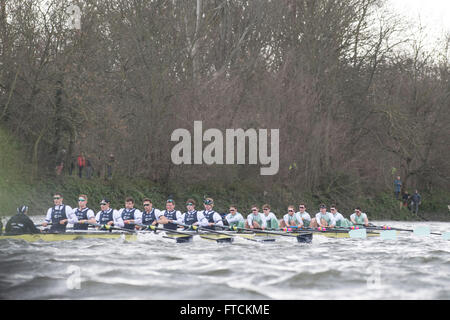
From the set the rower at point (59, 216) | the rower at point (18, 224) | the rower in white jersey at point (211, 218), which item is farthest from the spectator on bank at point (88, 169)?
the rower at point (18, 224)

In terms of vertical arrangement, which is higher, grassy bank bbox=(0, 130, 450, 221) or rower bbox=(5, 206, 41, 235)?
grassy bank bbox=(0, 130, 450, 221)

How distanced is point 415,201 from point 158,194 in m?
14.4

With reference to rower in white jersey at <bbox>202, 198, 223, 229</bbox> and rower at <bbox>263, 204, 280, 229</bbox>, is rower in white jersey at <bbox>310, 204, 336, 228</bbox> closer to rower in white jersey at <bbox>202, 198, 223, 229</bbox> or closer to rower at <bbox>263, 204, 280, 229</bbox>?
rower at <bbox>263, 204, 280, 229</bbox>

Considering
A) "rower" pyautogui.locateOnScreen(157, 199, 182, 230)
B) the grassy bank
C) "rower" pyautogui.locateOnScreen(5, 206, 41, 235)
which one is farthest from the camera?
the grassy bank

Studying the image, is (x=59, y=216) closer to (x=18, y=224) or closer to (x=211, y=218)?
(x=18, y=224)

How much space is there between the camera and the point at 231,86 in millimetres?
28797

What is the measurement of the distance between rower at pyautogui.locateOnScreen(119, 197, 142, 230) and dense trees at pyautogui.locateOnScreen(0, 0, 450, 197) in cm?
689

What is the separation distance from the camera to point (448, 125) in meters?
34.1

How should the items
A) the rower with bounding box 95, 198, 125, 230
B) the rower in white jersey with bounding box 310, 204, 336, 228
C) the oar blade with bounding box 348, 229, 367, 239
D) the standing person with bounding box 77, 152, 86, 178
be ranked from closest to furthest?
the rower with bounding box 95, 198, 125, 230 → the oar blade with bounding box 348, 229, 367, 239 → the rower in white jersey with bounding box 310, 204, 336, 228 → the standing person with bounding box 77, 152, 86, 178

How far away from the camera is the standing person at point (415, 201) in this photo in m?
33.6

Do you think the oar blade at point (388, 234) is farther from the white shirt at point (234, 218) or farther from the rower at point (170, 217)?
the rower at point (170, 217)

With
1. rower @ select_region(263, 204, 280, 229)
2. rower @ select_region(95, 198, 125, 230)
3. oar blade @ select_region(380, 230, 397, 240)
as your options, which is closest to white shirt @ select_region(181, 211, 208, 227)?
rower @ select_region(95, 198, 125, 230)

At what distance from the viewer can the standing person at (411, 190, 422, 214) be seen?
33.6 metres
